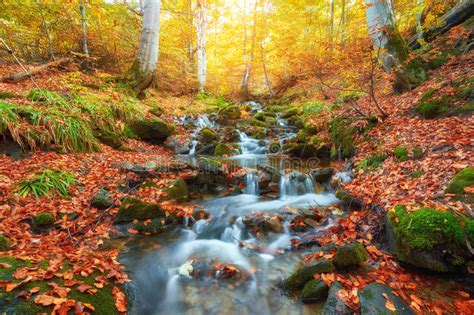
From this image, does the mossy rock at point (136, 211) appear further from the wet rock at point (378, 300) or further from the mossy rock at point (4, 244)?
the wet rock at point (378, 300)

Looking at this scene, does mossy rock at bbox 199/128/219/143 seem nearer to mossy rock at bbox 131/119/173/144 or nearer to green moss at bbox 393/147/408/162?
mossy rock at bbox 131/119/173/144

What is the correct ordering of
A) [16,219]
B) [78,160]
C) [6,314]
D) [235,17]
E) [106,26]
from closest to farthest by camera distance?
[6,314], [16,219], [78,160], [106,26], [235,17]

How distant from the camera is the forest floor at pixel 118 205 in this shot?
2.43 metres

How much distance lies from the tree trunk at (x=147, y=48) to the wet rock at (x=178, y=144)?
2.94 m

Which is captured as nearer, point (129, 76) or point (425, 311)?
point (425, 311)

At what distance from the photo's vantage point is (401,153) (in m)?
4.97

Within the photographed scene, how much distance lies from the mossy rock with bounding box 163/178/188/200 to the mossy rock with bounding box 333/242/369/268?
361 cm

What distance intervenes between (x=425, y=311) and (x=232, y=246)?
274cm

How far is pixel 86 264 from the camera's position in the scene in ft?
9.61

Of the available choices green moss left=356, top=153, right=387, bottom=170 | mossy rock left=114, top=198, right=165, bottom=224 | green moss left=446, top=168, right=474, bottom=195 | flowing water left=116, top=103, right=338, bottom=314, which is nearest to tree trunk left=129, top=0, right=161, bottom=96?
flowing water left=116, top=103, right=338, bottom=314

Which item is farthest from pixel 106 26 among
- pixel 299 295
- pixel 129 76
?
pixel 299 295

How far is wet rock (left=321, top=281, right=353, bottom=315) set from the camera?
93.7 inches

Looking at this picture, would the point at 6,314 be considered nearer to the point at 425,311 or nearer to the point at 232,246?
the point at 232,246

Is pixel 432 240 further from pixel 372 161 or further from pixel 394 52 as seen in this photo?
pixel 394 52
